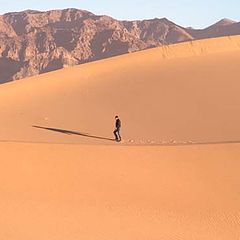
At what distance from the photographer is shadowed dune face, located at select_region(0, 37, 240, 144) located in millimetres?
18312

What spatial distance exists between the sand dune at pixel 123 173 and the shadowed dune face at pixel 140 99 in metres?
0.06

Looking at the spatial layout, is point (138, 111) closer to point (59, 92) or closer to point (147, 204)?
point (59, 92)

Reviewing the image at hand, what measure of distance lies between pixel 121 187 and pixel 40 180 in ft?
5.02

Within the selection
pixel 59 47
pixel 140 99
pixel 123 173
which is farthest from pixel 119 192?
pixel 59 47

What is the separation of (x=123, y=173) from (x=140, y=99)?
40.3ft

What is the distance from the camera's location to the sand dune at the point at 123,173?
9.01 m

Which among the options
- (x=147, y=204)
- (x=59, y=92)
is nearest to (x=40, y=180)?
(x=147, y=204)

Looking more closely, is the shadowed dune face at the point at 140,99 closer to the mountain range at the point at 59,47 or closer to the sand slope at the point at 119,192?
the sand slope at the point at 119,192

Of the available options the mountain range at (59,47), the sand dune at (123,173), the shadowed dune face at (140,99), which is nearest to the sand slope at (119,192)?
the sand dune at (123,173)

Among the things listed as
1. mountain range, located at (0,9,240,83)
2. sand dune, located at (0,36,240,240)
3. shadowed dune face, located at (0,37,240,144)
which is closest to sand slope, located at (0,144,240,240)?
sand dune, located at (0,36,240,240)

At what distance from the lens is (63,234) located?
8.46 metres

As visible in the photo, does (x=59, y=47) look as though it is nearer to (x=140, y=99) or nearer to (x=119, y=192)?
(x=140, y=99)

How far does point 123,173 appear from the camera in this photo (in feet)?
36.9

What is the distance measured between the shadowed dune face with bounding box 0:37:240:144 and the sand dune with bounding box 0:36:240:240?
0.06 meters
